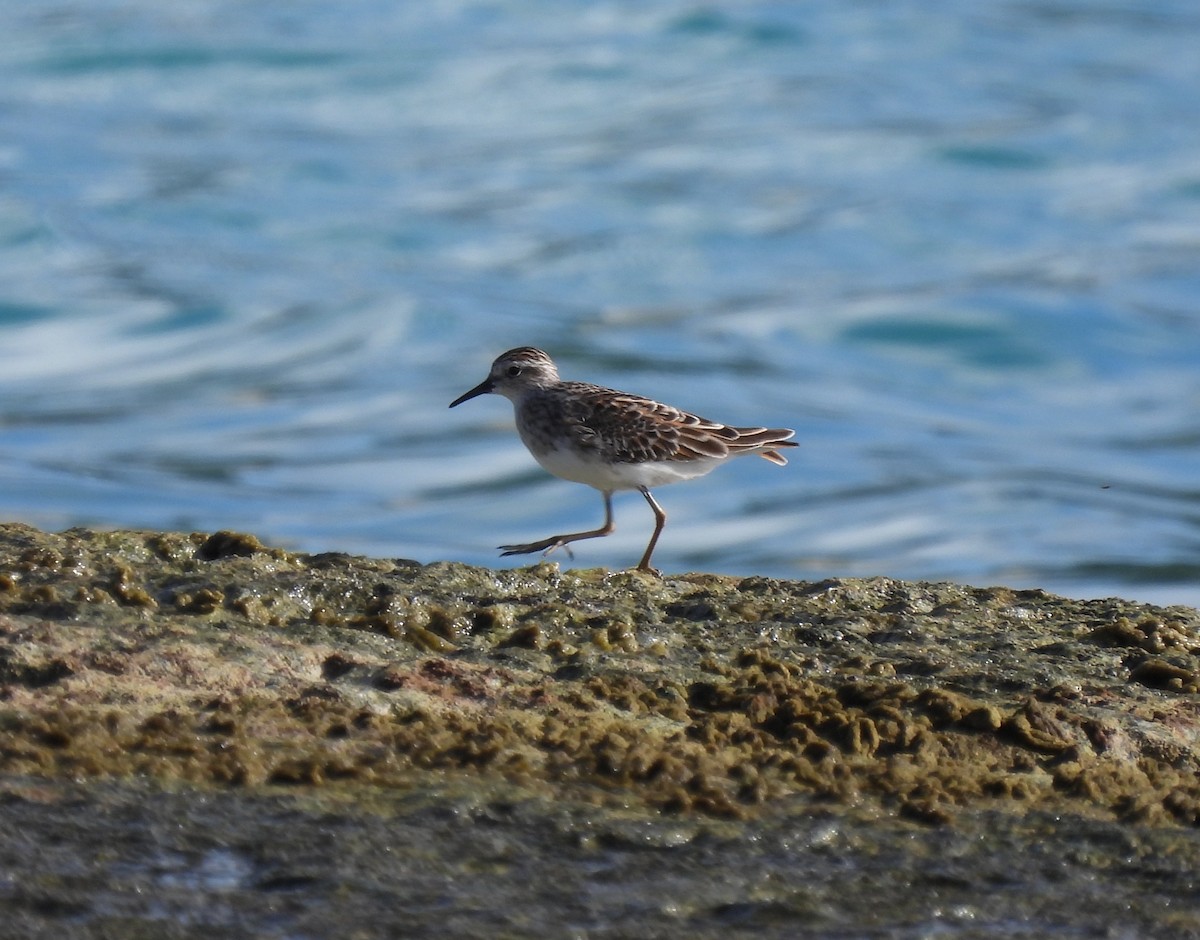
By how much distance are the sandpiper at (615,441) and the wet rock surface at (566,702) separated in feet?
6.59

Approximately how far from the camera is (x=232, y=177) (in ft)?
71.0

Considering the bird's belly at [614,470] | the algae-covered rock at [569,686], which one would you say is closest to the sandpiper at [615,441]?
the bird's belly at [614,470]

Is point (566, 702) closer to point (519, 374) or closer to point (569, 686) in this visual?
point (569, 686)

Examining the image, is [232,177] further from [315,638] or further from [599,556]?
[315,638]

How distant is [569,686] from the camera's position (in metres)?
4.12

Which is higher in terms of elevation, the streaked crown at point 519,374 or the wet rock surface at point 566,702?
the wet rock surface at point 566,702

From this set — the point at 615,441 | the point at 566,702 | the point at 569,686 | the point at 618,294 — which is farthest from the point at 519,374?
the point at 618,294

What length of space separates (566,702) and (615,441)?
324 cm

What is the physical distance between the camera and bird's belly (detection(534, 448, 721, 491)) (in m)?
7.18

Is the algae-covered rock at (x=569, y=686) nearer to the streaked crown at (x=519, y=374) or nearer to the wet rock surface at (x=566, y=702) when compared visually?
the wet rock surface at (x=566, y=702)

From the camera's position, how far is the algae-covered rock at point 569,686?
358 cm

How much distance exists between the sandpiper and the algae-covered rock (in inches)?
78.7

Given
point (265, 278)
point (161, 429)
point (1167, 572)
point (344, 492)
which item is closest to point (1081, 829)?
point (1167, 572)

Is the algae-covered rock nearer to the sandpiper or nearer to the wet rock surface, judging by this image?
the wet rock surface
